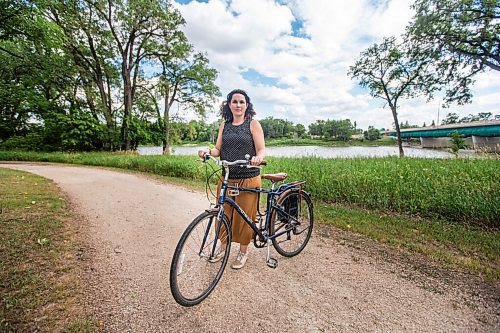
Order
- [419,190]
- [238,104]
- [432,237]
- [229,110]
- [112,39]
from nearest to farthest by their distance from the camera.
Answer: [238,104] → [229,110] → [432,237] → [419,190] → [112,39]

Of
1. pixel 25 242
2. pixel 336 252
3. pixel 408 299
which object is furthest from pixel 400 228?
pixel 25 242

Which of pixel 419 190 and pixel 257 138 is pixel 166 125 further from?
pixel 257 138

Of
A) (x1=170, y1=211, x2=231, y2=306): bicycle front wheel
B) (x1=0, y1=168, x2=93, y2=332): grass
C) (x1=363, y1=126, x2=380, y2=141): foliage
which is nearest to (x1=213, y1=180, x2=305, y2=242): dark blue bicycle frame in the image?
(x1=170, y1=211, x2=231, y2=306): bicycle front wheel

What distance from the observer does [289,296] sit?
2.31 meters

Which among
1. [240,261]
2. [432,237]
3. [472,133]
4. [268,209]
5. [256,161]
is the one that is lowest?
[432,237]

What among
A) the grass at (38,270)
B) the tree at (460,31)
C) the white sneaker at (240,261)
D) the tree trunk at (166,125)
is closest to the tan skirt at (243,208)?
the white sneaker at (240,261)

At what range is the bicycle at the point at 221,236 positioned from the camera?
2.10 metres

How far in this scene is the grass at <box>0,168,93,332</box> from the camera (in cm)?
192

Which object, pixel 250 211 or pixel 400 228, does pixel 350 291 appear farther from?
pixel 400 228

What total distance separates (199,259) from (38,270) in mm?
1902

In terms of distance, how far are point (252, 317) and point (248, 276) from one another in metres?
0.64

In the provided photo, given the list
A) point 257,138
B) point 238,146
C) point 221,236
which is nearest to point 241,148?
point 238,146

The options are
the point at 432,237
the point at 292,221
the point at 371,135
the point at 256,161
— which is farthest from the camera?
the point at 371,135

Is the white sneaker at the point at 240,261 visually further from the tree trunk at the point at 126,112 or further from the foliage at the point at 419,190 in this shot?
the tree trunk at the point at 126,112
